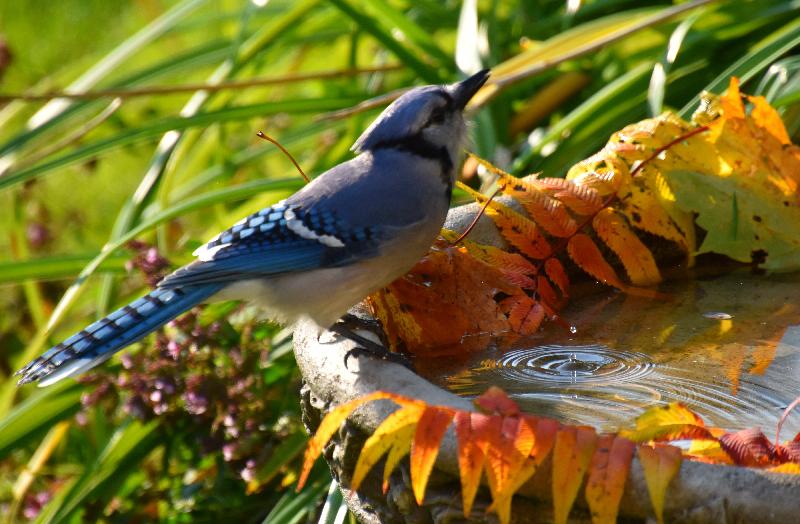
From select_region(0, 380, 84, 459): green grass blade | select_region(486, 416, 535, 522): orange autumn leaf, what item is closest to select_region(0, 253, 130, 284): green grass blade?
select_region(0, 380, 84, 459): green grass blade

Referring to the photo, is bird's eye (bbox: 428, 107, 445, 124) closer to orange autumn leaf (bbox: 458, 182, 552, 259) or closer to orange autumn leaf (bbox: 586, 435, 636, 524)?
orange autumn leaf (bbox: 458, 182, 552, 259)

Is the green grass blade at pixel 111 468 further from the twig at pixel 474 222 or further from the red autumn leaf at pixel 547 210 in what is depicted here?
the red autumn leaf at pixel 547 210

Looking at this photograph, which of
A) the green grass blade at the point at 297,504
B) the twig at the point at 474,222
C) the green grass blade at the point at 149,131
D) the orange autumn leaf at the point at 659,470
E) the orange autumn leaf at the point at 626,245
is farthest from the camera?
the green grass blade at the point at 149,131

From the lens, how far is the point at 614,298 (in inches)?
95.6

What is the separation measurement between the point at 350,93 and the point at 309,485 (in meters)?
1.70

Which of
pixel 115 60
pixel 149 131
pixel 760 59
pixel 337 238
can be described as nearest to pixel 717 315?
pixel 337 238

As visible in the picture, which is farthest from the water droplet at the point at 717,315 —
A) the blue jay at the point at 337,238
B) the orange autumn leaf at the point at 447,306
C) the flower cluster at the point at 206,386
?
the flower cluster at the point at 206,386

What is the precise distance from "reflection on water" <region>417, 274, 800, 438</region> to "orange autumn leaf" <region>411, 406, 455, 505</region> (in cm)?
51

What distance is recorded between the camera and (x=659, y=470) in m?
1.33

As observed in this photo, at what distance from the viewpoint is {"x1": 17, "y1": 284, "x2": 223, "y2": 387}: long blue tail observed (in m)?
2.00

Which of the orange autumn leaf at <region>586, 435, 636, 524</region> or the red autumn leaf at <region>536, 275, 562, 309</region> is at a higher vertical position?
the orange autumn leaf at <region>586, 435, 636, 524</region>

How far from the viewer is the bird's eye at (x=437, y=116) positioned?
2.44 meters

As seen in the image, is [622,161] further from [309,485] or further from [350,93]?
[350,93]

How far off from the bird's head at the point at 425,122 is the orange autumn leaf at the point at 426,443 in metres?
1.10
